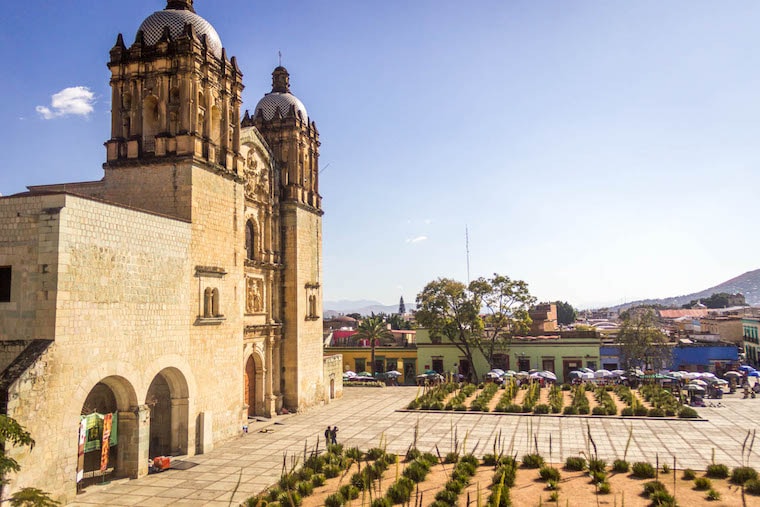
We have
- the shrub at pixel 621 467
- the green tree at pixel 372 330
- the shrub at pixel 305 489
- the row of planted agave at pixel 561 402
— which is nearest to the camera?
the shrub at pixel 305 489

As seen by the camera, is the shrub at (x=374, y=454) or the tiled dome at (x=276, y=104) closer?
the shrub at (x=374, y=454)

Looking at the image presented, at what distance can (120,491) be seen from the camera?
16.9m

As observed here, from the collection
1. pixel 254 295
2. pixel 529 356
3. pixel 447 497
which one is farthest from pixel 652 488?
pixel 529 356

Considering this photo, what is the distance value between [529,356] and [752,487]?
103 ft

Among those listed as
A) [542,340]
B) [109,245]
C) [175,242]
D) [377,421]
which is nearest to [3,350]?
[109,245]

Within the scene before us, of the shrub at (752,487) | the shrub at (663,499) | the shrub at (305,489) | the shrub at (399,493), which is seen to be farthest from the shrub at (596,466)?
the shrub at (305,489)

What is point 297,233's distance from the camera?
3150 cm

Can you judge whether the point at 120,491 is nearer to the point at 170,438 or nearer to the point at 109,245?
the point at 170,438

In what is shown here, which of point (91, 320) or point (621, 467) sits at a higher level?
point (91, 320)

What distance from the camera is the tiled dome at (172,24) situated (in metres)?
23.2

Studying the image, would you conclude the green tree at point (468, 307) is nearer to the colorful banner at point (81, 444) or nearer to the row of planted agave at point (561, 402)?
the row of planted agave at point (561, 402)

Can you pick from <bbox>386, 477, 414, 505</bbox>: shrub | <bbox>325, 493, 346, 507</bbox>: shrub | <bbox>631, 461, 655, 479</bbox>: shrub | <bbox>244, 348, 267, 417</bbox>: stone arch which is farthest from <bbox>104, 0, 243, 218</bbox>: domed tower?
<bbox>631, 461, 655, 479</bbox>: shrub

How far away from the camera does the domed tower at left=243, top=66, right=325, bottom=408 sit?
101 ft

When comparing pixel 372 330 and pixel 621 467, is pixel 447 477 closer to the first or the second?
pixel 621 467
